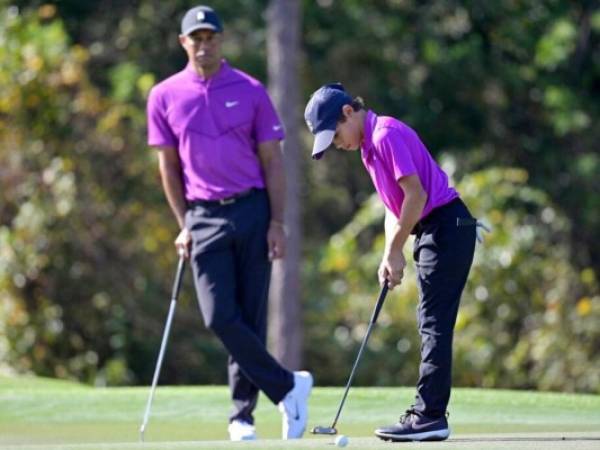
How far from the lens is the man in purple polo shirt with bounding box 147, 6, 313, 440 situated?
8297mm

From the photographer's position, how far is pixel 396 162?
6.96 metres

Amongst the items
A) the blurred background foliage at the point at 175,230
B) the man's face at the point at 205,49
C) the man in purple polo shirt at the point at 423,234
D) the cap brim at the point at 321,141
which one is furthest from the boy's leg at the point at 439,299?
the blurred background foliage at the point at 175,230

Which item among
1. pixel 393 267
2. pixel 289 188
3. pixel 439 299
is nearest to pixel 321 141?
pixel 393 267

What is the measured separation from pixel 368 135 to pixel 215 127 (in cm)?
145

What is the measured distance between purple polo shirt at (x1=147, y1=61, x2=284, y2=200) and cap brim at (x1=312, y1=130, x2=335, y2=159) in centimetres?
134

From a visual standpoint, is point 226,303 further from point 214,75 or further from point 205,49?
point 205,49

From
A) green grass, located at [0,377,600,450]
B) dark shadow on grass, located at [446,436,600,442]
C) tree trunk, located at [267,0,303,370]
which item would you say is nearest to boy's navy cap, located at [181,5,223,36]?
green grass, located at [0,377,600,450]

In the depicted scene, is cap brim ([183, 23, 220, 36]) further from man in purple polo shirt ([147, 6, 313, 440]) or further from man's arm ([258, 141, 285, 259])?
man's arm ([258, 141, 285, 259])

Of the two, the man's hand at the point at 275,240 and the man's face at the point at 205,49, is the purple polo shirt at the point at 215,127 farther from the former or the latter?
the man's hand at the point at 275,240

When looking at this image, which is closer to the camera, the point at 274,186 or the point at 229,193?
the point at 229,193

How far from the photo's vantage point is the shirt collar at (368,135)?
23.2 feet

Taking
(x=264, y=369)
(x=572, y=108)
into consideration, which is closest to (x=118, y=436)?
(x=264, y=369)

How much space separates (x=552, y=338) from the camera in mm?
15719

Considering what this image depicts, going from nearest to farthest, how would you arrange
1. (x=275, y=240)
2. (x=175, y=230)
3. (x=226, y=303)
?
(x=226, y=303) → (x=275, y=240) → (x=175, y=230)
